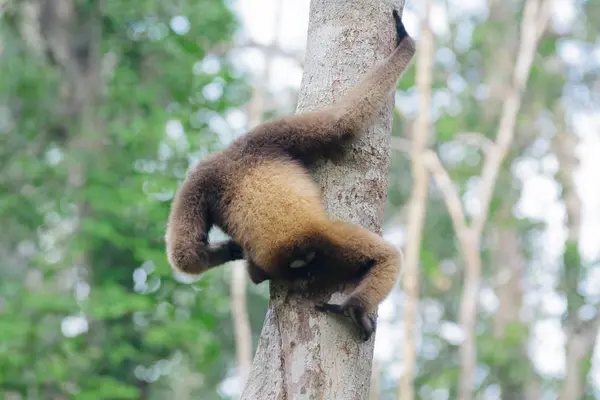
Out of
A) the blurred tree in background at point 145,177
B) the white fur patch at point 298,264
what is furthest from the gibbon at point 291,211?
the blurred tree in background at point 145,177

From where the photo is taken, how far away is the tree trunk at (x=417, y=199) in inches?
572

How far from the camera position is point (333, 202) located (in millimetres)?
4023

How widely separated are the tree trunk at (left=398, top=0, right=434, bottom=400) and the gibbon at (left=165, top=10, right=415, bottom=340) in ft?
33.4

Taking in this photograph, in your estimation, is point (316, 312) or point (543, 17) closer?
point (316, 312)

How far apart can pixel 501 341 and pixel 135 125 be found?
36.2ft

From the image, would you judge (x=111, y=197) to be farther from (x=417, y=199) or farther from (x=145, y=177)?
(x=417, y=199)

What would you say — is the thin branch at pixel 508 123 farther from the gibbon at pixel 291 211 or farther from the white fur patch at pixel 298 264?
the white fur patch at pixel 298 264

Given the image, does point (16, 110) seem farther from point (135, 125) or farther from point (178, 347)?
point (178, 347)

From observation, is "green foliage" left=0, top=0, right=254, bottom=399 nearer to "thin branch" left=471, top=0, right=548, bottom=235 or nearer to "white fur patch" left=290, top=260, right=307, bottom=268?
"thin branch" left=471, top=0, right=548, bottom=235

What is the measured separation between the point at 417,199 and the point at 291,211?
39.8 ft

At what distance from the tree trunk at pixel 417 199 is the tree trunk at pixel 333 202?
10428 millimetres

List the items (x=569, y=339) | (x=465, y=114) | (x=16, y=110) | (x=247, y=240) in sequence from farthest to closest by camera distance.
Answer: (x=465, y=114)
(x=569, y=339)
(x=16, y=110)
(x=247, y=240)

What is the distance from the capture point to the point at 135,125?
1309cm

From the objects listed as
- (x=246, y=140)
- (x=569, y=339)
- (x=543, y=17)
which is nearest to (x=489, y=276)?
(x=569, y=339)
